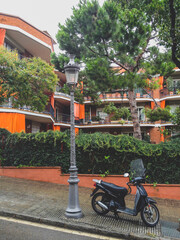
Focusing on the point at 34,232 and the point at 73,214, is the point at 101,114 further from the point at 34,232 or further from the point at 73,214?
the point at 34,232

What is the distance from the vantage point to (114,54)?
33.5ft

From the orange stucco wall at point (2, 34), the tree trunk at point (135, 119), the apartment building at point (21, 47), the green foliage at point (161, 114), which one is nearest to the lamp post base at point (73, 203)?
the tree trunk at point (135, 119)

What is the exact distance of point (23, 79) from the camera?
930cm

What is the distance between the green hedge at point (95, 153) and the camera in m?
8.56

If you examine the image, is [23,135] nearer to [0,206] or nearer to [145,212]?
[0,206]

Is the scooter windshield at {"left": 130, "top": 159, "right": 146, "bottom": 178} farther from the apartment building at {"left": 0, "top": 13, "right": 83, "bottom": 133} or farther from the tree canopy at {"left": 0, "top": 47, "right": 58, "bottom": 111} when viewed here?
the apartment building at {"left": 0, "top": 13, "right": 83, "bottom": 133}

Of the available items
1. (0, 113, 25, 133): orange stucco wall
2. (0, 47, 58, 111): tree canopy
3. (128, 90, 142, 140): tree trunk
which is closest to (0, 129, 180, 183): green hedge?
(0, 47, 58, 111): tree canopy

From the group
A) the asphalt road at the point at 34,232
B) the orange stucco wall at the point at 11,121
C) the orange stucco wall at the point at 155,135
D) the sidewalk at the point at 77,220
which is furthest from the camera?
the orange stucco wall at the point at 155,135

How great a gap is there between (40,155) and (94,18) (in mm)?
7482

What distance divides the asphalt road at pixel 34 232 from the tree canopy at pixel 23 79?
220 inches

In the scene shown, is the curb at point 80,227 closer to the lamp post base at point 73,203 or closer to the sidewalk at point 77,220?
the sidewalk at point 77,220

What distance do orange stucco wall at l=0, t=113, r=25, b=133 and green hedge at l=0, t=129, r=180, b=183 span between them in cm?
396

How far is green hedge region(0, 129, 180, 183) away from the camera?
8.56 metres

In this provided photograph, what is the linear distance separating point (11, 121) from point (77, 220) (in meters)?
10.6
